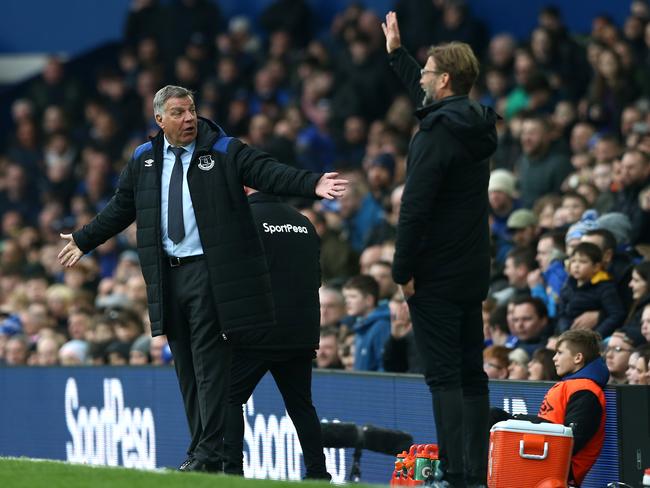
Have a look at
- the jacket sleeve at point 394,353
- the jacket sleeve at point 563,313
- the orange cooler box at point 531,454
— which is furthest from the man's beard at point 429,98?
the jacket sleeve at point 394,353

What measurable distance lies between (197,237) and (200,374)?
704mm

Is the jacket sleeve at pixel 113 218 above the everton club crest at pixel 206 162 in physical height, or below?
below

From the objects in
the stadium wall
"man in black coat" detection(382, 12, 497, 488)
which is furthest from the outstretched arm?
the stadium wall

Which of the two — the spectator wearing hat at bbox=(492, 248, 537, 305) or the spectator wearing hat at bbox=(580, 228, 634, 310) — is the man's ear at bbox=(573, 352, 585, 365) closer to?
the spectator wearing hat at bbox=(580, 228, 634, 310)

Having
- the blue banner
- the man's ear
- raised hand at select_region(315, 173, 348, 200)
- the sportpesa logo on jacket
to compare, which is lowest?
the blue banner

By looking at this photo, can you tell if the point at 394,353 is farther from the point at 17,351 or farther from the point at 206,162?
the point at 17,351

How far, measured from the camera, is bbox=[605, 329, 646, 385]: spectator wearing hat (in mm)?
9164

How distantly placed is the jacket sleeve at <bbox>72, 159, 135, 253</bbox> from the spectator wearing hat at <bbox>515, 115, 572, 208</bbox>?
5741 millimetres

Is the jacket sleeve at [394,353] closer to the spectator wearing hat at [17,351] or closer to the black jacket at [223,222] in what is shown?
the black jacket at [223,222]

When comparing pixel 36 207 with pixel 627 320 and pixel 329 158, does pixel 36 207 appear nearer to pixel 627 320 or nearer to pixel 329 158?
pixel 329 158

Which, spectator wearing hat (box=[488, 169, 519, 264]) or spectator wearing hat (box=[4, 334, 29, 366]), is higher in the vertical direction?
spectator wearing hat (box=[488, 169, 519, 264])

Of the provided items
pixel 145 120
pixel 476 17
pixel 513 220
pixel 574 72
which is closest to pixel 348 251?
pixel 513 220

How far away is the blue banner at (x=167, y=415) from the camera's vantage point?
30.4 feet

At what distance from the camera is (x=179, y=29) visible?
2088 centimetres
